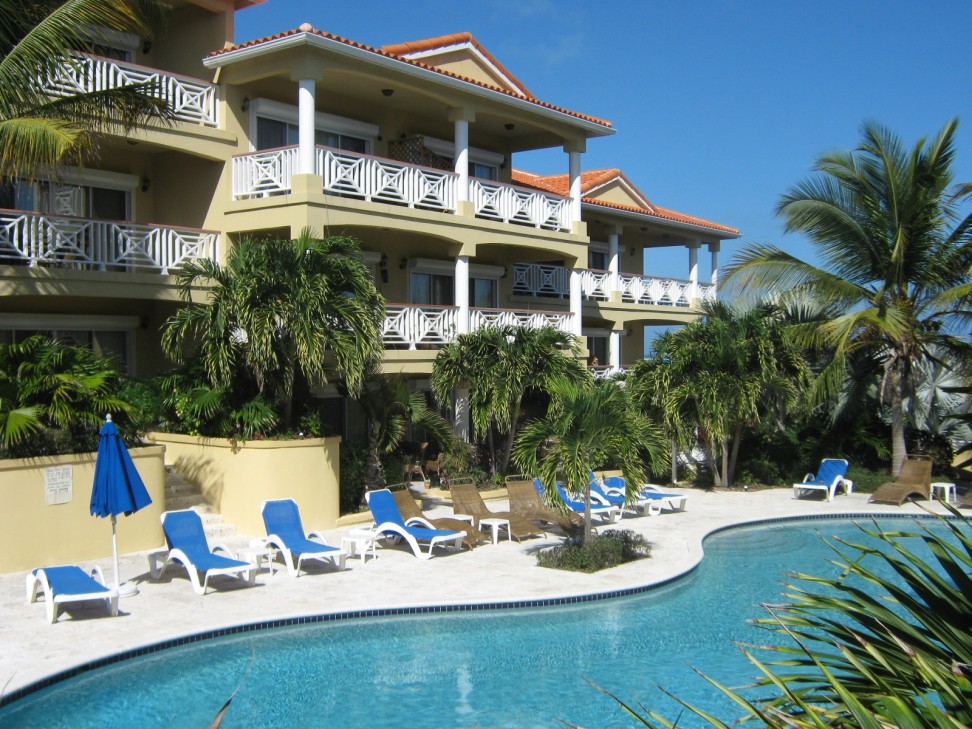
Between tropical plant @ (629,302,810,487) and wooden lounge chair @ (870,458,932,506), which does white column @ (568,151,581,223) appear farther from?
Answer: wooden lounge chair @ (870,458,932,506)

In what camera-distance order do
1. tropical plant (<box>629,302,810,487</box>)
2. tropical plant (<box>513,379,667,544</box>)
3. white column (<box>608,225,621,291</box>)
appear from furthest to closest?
white column (<box>608,225,621,291</box>)
tropical plant (<box>629,302,810,487</box>)
tropical plant (<box>513,379,667,544</box>)

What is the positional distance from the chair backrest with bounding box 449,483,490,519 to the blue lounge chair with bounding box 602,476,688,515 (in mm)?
3557

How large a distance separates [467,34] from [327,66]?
6038mm

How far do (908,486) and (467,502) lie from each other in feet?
33.9

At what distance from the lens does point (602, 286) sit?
29625mm

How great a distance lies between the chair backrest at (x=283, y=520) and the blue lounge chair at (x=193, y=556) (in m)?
0.83

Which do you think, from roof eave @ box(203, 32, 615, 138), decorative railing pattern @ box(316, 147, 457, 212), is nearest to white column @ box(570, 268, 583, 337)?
roof eave @ box(203, 32, 615, 138)

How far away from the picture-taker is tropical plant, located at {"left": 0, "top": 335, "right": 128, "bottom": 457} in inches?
550

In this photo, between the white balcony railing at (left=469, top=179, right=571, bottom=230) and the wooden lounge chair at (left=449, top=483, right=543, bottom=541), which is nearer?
the wooden lounge chair at (left=449, top=483, right=543, bottom=541)

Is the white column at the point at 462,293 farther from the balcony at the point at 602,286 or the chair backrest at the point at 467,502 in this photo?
the chair backrest at the point at 467,502

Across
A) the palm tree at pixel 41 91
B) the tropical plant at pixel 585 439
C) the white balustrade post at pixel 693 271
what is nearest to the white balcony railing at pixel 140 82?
the palm tree at pixel 41 91

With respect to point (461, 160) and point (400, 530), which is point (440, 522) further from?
point (461, 160)

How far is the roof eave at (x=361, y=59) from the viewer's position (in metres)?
19.1

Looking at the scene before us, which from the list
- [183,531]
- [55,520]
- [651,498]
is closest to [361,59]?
[651,498]
